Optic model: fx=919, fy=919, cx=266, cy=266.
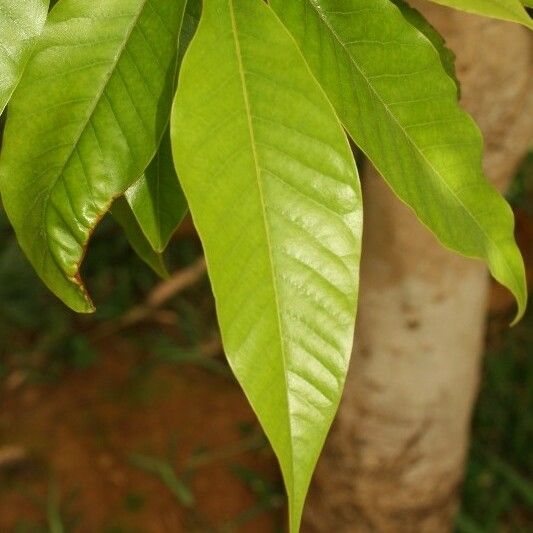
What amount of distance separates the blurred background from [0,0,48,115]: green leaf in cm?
186

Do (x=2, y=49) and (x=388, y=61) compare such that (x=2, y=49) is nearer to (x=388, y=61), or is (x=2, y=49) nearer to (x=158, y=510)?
(x=388, y=61)

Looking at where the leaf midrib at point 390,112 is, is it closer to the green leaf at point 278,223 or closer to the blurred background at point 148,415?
the green leaf at point 278,223

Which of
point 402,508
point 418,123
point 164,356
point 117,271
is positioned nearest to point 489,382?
point 402,508

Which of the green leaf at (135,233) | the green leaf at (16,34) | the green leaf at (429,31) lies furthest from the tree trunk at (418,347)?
the green leaf at (16,34)

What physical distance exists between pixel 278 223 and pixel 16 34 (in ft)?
0.70

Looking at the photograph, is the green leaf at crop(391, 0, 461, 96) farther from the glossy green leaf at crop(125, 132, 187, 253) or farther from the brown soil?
the brown soil

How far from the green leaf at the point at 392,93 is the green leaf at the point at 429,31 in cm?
8

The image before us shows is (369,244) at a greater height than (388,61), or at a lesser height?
lesser

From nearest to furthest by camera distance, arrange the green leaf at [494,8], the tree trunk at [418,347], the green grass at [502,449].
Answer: the green leaf at [494,8] < the tree trunk at [418,347] < the green grass at [502,449]

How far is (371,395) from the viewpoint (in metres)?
1.72

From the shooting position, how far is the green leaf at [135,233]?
Answer: 0.80 meters

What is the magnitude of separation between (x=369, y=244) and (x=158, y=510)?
1.20m

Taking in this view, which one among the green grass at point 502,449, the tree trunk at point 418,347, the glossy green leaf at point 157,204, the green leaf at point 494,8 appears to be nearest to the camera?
the green leaf at point 494,8

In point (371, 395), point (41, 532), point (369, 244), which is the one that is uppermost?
point (369, 244)
